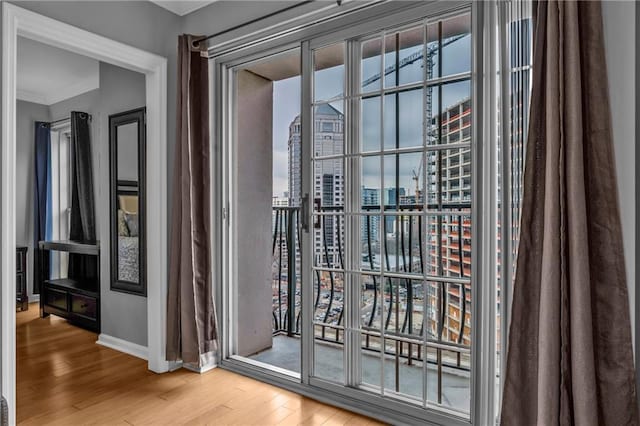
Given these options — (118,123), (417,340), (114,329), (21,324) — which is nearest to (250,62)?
(118,123)

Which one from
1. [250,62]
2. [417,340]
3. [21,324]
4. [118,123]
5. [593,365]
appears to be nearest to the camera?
[593,365]

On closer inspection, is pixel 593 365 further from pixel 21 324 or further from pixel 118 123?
pixel 21 324

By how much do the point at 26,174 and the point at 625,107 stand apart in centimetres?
615

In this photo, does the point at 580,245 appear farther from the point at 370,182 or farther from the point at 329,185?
the point at 329,185

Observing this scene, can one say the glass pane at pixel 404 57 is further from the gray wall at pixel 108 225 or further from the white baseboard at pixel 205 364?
the white baseboard at pixel 205 364

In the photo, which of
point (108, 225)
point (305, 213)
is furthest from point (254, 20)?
point (108, 225)

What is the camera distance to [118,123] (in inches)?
134

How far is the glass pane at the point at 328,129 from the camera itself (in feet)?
8.00

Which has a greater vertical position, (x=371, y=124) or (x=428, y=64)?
(x=428, y=64)

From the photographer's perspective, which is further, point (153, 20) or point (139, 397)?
point (153, 20)

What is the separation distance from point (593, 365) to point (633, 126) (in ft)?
2.89

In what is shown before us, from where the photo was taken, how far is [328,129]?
249cm

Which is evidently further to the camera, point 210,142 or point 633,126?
point 210,142

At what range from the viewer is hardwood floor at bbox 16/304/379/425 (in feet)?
7.42
